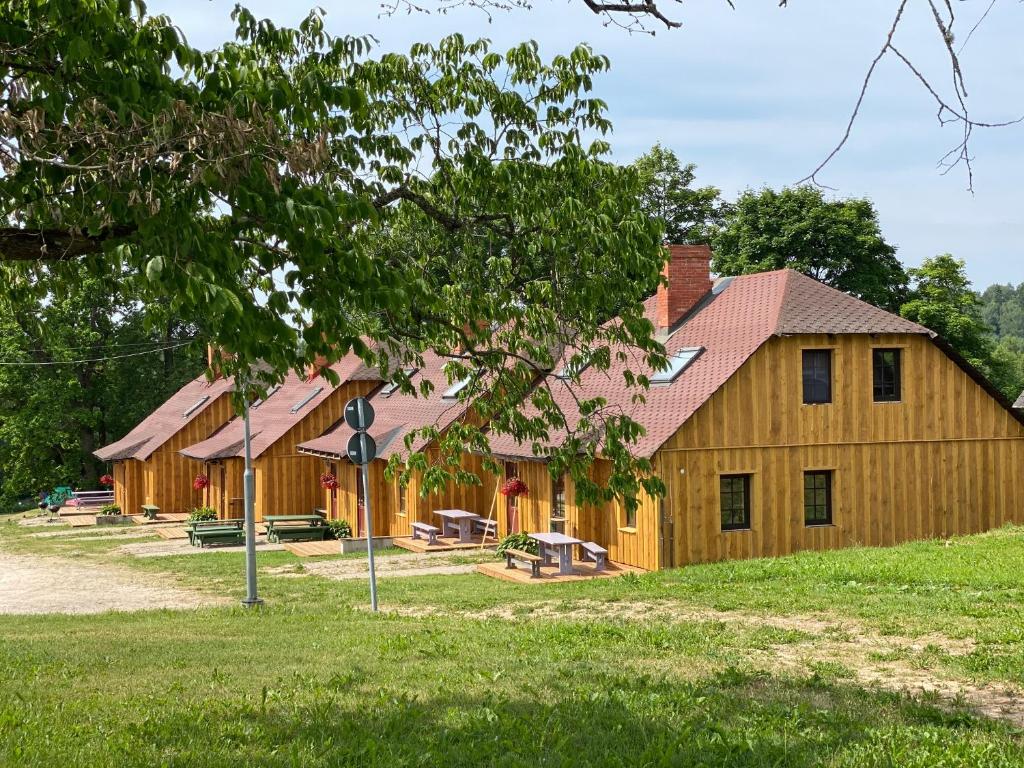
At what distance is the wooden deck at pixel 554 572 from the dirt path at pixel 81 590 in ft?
19.3

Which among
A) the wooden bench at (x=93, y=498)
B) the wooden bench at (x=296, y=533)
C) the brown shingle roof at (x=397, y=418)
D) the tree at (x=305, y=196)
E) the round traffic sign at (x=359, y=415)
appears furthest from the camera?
the wooden bench at (x=93, y=498)

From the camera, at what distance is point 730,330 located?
25141mm

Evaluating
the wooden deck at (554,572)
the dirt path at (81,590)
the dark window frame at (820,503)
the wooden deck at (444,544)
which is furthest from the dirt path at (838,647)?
the wooden deck at (444,544)

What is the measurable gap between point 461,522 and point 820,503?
10.1m

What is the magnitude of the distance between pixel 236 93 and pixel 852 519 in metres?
20.5

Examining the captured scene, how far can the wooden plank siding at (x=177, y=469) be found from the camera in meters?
46.1

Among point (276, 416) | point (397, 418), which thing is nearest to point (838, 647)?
point (397, 418)

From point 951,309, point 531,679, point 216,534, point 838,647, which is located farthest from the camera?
point 951,309

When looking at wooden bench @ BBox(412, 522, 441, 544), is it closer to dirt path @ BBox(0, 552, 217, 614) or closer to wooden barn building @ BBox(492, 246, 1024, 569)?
wooden barn building @ BBox(492, 246, 1024, 569)

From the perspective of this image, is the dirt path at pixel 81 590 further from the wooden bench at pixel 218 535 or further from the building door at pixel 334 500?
the building door at pixel 334 500

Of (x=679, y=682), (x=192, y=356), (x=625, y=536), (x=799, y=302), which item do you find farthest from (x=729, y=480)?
(x=192, y=356)

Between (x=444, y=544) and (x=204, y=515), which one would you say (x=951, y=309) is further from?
(x=204, y=515)

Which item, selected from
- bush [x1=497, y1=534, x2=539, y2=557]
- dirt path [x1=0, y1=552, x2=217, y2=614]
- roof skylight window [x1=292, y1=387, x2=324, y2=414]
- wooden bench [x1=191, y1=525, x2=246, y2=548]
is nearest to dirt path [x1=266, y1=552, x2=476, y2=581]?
bush [x1=497, y1=534, x2=539, y2=557]

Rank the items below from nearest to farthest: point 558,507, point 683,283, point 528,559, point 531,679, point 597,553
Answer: point 531,679, point 528,559, point 597,553, point 558,507, point 683,283
